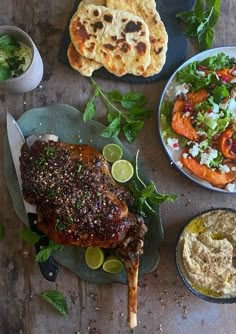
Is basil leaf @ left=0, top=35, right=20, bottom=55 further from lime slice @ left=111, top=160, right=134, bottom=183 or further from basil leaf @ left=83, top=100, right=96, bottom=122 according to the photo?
lime slice @ left=111, top=160, right=134, bottom=183

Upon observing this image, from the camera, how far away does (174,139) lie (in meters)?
2.87

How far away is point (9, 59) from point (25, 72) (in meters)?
0.15

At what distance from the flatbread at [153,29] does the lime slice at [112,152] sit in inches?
16.8

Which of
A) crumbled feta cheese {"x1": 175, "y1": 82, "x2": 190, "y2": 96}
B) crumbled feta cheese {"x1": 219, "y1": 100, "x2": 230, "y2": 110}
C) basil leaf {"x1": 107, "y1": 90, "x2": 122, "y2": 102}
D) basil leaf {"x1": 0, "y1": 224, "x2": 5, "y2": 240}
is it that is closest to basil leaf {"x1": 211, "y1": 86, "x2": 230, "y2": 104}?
crumbled feta cheese {"x1": 219, "y1": 100, "x2": 230, "y2": 110}

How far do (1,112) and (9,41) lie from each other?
1.30ft

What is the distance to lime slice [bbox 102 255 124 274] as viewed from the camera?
2859 millimetres

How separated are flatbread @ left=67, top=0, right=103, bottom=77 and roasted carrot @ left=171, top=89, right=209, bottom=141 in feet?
1.59

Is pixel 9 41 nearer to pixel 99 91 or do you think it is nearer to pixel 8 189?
pixel 99 91

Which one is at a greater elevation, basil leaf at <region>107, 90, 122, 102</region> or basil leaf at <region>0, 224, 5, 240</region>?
basil leaf at <region>107, 90, 122, 102</region>

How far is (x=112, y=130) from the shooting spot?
9.38 feet

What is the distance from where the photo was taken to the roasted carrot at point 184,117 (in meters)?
2.84

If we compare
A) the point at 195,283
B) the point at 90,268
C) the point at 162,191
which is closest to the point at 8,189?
the point at 90,268

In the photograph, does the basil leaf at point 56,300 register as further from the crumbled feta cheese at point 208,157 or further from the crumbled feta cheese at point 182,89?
the crumbled feta cheese at point 182,89

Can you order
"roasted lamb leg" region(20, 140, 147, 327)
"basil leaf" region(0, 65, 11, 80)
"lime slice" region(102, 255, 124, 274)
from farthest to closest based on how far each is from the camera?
1. "lime slice" region(102, 255, 124, 274)
2. "basil leaf" region(0, 65, 11, 80)
3. "roasted lamb leg" region(20, 140, 147, 327)
